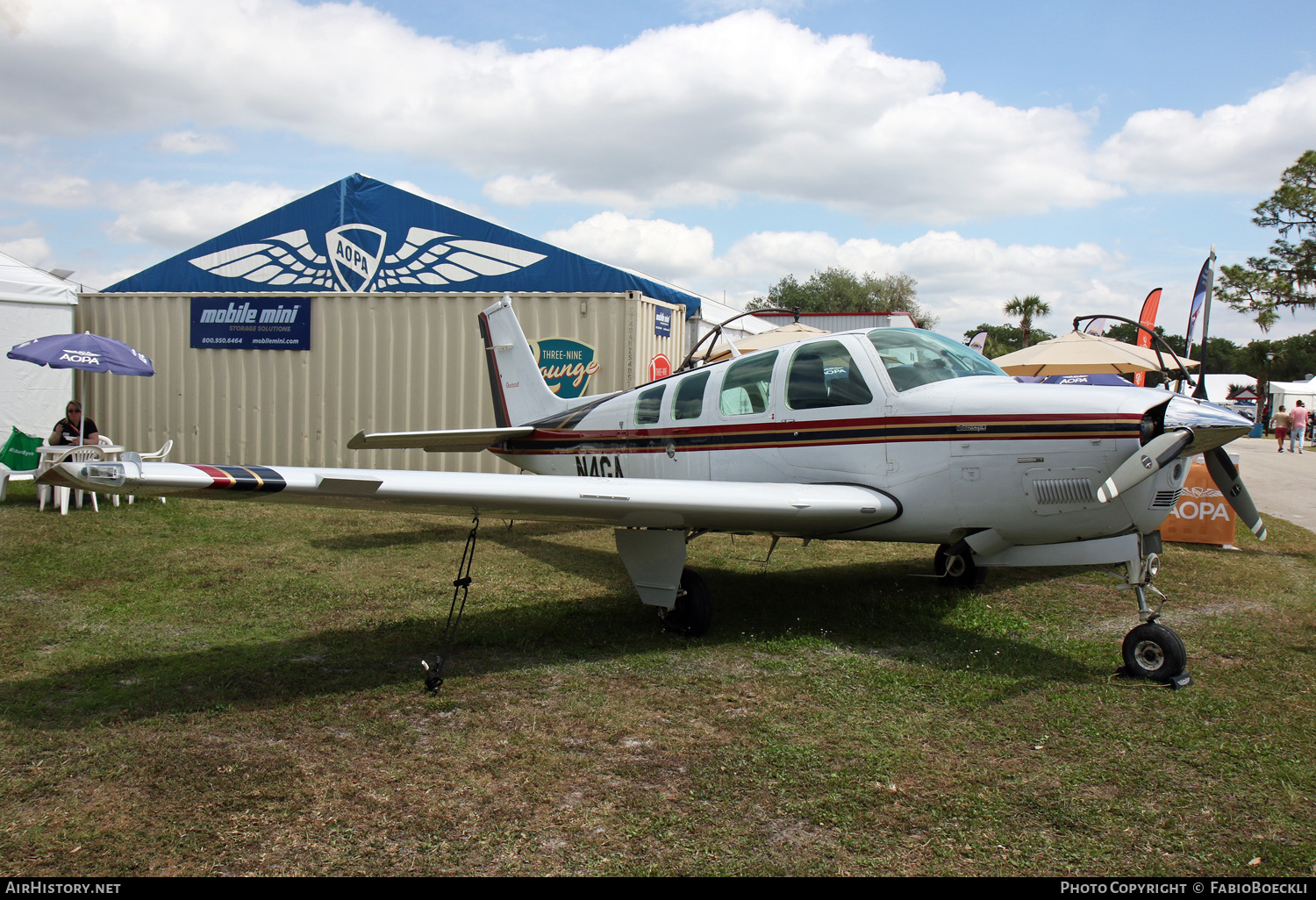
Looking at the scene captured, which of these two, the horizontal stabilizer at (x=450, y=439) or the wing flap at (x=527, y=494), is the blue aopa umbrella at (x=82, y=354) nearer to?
the horizontal stabilizer at (x=450, y=439)

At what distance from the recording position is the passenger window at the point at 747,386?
6117 mm

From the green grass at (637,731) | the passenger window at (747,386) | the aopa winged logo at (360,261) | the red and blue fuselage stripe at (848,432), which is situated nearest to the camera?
the green grass at (637,731)

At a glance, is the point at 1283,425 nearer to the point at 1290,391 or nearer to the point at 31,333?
the point at 1290,391

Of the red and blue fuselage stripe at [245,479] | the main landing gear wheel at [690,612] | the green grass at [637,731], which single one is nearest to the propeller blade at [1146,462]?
the green grass at [637,731]

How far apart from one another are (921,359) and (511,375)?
512 cm

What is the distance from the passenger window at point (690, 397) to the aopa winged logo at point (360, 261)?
844cm

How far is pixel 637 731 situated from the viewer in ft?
13.1

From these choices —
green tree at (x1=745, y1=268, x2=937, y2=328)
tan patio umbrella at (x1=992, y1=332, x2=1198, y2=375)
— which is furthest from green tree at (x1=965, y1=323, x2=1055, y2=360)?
tan patio umbrella at (x1=992, y1=332, x2=1198, y2=375)

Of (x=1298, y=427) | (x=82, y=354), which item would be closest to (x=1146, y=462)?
(x=82, y=354)

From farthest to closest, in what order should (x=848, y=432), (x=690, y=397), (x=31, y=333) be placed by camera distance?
(x=31, y=333) → (x=690, y=397) → (x=848, y=432)

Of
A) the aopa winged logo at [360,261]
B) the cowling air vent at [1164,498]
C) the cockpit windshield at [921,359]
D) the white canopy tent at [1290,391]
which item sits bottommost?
the cowling air vent at [1164,498]

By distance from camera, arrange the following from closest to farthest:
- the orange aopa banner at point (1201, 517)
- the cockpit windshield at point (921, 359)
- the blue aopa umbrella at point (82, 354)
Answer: the cockpit windshield at point (921, 359)
the orange aopa banner at point (1201, 517)
the blue aopa umbrella at point (82, 354)
